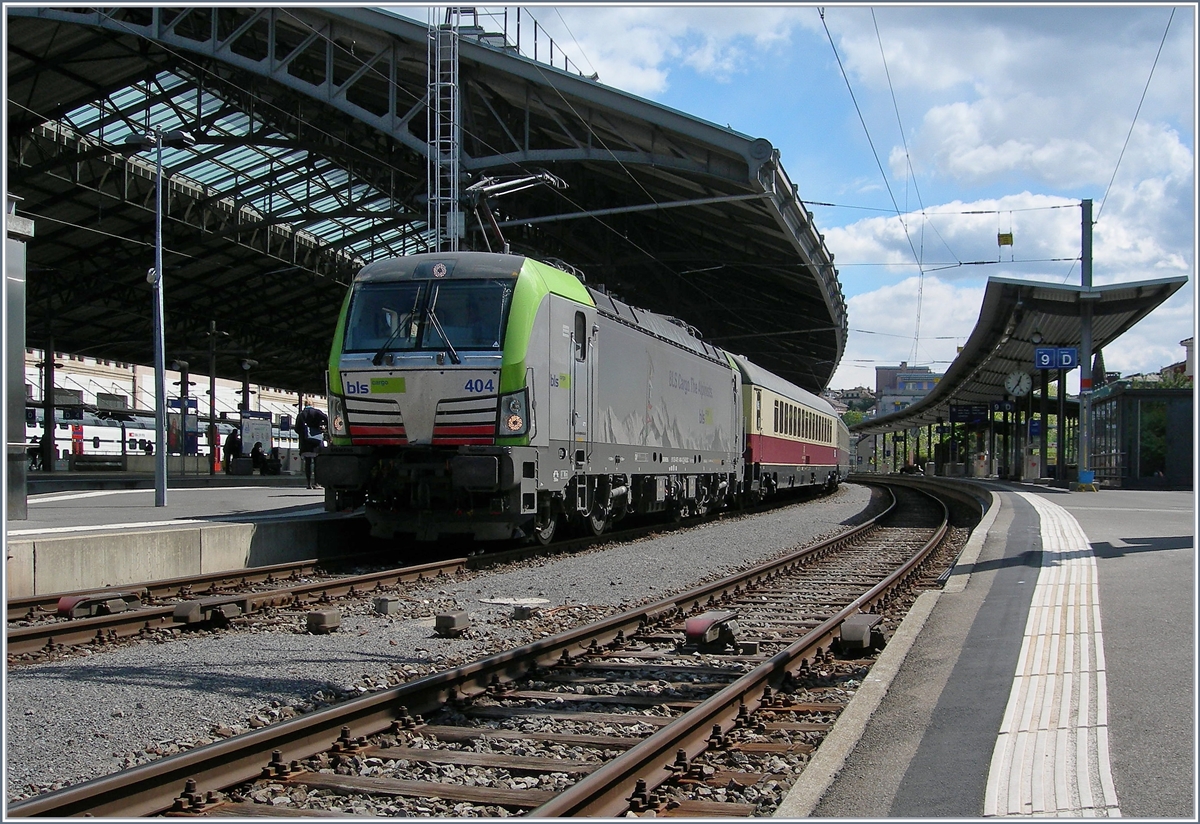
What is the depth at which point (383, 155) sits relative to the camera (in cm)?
2839

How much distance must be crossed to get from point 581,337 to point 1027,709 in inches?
368

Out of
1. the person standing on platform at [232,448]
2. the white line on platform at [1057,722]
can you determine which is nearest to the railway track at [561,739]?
the white line on platform at [1057,722]

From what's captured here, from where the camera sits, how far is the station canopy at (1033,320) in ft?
91.4

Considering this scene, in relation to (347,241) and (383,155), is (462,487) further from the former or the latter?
(347,241)

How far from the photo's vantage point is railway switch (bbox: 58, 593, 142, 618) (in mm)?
8797

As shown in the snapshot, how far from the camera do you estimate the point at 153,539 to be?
11.5 metres

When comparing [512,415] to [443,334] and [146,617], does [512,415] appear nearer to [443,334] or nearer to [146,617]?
[443,334]

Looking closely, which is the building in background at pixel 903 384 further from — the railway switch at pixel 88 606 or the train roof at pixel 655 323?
the railway switch at pixel 88 606

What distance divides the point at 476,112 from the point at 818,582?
16.3 metres

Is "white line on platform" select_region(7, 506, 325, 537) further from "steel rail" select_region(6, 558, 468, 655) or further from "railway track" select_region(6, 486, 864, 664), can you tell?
"steel rail" select_region(6, 558, 468, 655)

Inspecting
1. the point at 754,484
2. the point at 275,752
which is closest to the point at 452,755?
the point at 275,752

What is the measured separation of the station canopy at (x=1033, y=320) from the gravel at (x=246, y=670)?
20295 millimetres

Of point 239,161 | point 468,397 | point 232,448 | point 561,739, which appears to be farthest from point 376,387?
point 232,448

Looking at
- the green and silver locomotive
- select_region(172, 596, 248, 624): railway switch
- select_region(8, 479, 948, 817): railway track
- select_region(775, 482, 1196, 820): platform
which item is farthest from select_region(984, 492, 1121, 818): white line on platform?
select_region(172, 596, 248, 624): railway switch
